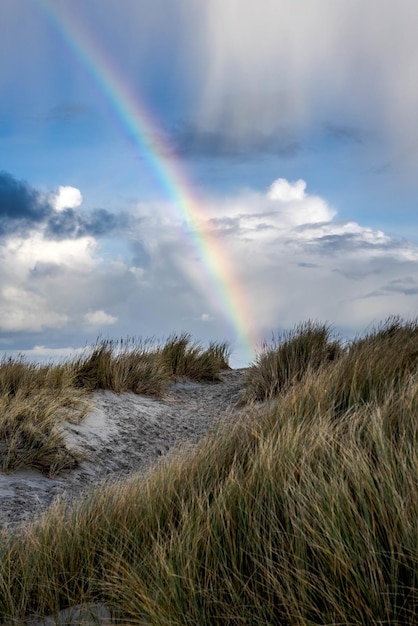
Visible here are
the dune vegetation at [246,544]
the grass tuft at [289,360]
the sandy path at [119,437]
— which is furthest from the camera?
the grass tuft at [289,360]

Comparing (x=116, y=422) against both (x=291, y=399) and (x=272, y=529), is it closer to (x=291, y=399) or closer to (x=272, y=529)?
(x=291, y=399)

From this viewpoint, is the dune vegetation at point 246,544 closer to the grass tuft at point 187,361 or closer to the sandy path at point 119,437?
the sandy path at point 119,437

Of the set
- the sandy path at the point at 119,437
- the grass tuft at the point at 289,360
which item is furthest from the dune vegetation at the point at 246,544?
the grass tuft at the point at 289,360

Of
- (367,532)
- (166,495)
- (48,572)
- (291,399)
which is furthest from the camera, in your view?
(291,399)

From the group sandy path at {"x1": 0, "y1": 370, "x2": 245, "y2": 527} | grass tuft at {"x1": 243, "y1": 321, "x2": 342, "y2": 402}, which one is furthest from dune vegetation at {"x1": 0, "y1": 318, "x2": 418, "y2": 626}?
grass tuft at {"x1": 243, "y1": 321, "x2": 342, "y2": 402}

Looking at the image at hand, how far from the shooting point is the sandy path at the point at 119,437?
5.38 meters

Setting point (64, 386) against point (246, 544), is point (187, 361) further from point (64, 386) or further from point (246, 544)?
point (246, 544)

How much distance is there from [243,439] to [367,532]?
6.52ft

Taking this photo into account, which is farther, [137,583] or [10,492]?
[10,492]

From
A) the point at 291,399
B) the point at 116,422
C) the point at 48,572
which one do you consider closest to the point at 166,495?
the point at 48,572

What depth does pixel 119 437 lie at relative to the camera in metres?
7.54

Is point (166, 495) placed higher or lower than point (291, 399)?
lower

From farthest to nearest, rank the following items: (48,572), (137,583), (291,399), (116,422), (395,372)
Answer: (116,422), (395,372), (291,399), (48,572), (137,583)

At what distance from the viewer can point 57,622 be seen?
8.86 ft
